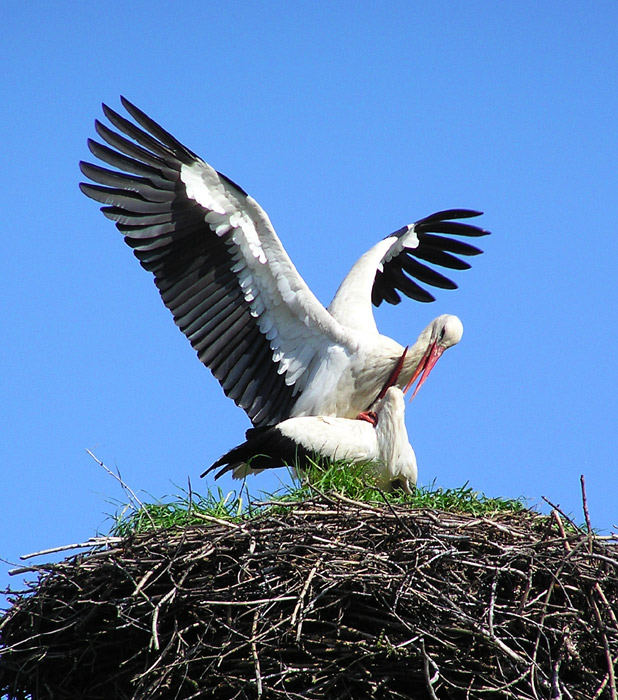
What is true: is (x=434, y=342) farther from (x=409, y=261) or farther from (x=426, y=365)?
(x=409, y=261)

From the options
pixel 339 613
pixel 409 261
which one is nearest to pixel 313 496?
pixel 339 613

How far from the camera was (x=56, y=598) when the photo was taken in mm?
4562

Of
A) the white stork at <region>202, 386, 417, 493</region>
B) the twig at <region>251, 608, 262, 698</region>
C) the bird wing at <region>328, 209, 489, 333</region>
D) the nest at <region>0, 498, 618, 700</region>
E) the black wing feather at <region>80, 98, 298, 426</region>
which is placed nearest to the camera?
the twig at <region>251, 608, 262, 698</region>

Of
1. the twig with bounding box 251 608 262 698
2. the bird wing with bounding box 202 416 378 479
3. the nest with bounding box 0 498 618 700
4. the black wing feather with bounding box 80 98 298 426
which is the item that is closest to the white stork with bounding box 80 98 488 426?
the black wing feather with bounding box 80 98 298 426

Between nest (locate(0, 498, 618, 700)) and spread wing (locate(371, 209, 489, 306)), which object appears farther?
spread wing (locate(371, 209, 489, 306))

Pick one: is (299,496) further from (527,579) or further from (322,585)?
(527,579)

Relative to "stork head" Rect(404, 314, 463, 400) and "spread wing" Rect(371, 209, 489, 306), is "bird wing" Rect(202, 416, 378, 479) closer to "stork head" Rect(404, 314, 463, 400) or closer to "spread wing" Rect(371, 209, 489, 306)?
"stork head" Rect(404, 314, 463, 400)

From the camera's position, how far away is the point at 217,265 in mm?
6387

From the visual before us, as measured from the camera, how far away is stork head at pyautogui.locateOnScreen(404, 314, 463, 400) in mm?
6375

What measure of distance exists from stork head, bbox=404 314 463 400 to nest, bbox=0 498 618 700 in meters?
1.95

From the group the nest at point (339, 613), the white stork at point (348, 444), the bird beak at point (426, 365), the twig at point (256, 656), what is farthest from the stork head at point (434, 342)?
the twig at point (256, 656)

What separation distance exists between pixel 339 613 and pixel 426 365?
7.65ft

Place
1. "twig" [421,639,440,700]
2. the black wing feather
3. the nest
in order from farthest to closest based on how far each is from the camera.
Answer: the black wing feather → the nest → "twig" [421,639,440,700]

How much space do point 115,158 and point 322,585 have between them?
2909mm
